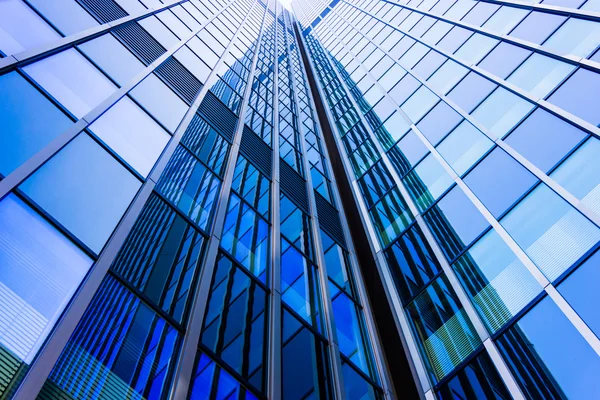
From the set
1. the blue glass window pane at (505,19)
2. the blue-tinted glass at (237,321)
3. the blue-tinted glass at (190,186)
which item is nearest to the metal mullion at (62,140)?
the blue-tinted glass at (190,186)

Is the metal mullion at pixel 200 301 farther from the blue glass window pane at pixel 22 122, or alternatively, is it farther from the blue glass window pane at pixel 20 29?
the blue glass window pane at pixel 20 29

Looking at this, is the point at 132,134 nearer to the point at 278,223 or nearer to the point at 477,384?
the point at 278,223

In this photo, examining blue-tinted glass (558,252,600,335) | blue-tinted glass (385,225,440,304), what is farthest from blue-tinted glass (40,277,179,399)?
blue-tinted glass (385,225,440,304)

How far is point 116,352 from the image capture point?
655 cm

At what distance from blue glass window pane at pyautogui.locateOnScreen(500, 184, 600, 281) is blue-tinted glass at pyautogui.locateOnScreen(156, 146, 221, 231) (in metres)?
7.11

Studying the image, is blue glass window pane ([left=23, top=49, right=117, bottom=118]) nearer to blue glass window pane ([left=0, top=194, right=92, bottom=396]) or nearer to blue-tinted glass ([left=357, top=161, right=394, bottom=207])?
blue glass window pane ([left=0, top=194, right=92, bottom=396])

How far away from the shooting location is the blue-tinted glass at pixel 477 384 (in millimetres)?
9812

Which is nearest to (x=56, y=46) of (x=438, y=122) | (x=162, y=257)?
(x=162, y=257)

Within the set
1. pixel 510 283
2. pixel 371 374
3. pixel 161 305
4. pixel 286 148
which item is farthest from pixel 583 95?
pixel 161 305

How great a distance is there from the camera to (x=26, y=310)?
587cm

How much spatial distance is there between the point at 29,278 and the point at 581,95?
13.1m

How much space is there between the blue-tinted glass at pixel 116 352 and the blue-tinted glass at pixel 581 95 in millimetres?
10918

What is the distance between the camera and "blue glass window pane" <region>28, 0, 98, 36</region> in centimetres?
1100

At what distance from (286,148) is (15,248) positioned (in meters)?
13.5
